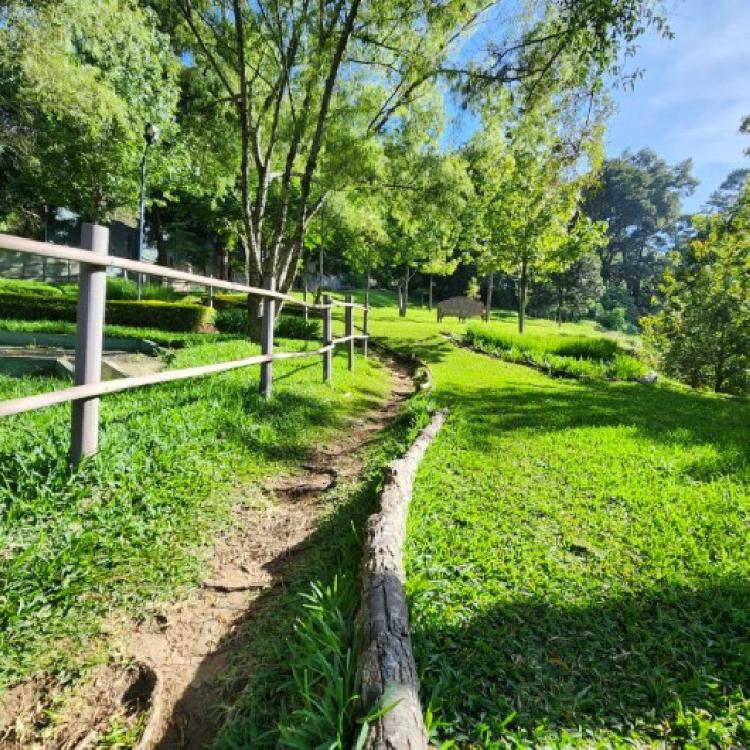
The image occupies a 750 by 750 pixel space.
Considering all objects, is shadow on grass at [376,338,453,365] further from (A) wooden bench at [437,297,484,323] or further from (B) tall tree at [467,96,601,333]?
(A) wooden bench at [437,297,484,323]

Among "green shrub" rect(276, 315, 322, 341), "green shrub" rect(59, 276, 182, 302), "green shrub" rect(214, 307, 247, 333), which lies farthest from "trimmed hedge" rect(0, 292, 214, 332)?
"green shrub" rect(59, 276, 182, 302)

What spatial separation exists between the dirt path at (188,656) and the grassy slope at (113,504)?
0.14 m

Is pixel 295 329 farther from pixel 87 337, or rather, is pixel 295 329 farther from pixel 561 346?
pixel 87 337

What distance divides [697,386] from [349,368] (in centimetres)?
1352

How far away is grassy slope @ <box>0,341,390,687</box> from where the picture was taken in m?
1.98

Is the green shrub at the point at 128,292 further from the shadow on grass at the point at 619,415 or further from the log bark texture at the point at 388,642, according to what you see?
the log bark texture at the point at 388,642

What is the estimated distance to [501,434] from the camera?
5.21 m

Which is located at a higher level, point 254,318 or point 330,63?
point 330,63

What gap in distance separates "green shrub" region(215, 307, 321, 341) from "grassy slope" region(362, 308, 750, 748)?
31.2 ft

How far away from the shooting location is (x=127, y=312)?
46.5 ft

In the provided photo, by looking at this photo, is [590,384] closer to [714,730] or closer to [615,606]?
[615,606]

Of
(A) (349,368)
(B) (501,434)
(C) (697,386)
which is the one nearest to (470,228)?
(C) (697,386)

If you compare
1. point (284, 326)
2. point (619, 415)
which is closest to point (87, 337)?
point (619, 415)

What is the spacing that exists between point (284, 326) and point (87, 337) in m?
11.8
